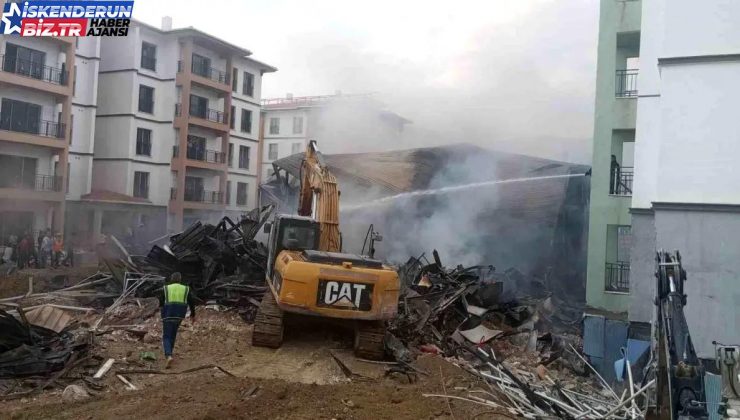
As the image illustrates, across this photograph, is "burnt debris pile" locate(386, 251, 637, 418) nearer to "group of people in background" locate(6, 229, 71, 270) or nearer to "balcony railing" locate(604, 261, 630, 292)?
"balcony railing" locate(604, 261, 630, 292)

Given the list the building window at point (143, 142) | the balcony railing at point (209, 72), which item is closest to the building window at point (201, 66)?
the balcony railing at point (209, 72)

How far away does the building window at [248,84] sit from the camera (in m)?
37.5

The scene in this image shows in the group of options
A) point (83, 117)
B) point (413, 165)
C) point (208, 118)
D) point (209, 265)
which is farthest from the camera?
point (208, 118)

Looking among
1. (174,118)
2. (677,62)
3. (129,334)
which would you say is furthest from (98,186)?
(677,62)

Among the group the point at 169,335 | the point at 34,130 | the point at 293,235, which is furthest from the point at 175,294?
the point at 34,130

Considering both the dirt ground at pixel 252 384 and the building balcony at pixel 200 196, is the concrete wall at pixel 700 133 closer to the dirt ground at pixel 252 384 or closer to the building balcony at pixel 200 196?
the dirt ground at pixel 252 384

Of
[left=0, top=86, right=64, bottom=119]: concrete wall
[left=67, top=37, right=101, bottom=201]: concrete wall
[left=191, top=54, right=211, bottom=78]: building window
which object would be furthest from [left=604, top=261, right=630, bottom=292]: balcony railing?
[left=191, top=54, right=211, bottom=78]: building window

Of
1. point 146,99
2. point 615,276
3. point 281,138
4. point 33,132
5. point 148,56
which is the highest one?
point 148,56

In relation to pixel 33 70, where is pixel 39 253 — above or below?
below

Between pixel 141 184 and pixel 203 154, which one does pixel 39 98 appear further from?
pixel 203 154

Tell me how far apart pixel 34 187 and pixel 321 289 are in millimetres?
21766

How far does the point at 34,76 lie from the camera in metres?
Result: 25.5

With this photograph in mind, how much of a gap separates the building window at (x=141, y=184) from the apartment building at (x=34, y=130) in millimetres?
4726

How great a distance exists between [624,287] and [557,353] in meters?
7.06
